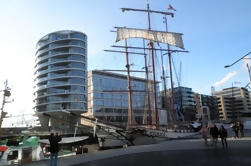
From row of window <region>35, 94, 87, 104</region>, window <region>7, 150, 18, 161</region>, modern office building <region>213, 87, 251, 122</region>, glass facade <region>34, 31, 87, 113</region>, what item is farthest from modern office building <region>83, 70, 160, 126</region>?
modern office building <region>213, 87, 251, 122</region>

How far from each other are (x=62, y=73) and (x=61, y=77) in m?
2.77

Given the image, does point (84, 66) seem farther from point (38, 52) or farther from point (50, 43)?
point (38, 52)

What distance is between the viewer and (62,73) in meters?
54.4

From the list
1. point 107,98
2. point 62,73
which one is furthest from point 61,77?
point 107,98

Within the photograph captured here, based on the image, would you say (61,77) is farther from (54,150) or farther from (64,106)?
(54,150)

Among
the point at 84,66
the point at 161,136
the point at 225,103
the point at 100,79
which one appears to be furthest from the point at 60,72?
the point at 225,103

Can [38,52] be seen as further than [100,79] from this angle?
No

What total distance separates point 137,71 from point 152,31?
29.0 ft

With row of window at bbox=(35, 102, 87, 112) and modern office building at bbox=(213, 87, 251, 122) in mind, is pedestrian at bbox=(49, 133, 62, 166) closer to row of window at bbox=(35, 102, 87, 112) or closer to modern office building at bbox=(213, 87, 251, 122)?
row of window at bbox=(35, 102, 87, 112)

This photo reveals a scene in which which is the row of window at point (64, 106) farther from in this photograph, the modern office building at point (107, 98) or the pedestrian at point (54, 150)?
the pedestrian at point (54, 150)

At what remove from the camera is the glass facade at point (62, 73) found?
5150 centimetres

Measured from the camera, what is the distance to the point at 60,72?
53.9 metres

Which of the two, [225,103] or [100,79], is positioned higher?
[100,79]

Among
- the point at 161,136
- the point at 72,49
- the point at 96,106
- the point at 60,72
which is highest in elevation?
the point at 72,49
